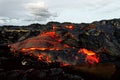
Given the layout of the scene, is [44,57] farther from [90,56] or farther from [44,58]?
[90,56]

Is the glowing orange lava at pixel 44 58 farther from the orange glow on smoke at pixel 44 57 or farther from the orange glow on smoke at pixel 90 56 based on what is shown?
the orange glow on smoke at pixel 90 56

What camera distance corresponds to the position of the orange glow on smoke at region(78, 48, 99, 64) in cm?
1812

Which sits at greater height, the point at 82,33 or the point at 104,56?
the point at 82,33

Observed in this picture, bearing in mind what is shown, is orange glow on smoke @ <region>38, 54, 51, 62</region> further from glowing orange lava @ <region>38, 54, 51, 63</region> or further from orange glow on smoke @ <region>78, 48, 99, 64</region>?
orange glow on smoke @ <region>78, 48, 99, 64</region>

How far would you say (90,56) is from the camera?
61.4 ft

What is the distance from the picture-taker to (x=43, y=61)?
61.5ft

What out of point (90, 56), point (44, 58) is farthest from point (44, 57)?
point (90, 56)

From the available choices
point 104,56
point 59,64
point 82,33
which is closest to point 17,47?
point 59,64

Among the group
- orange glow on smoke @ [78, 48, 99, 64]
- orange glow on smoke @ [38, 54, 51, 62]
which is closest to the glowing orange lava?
orange glow on smoke @ [38, 54, 51, 62]

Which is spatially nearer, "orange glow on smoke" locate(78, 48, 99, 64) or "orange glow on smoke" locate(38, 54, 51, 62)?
"orange glow on smoke" locate(78, 48, 99, 64)

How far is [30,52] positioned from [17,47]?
7.74ft

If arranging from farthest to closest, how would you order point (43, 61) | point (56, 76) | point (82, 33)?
point (82, 33) < point (43, 61) < point (56, 76)

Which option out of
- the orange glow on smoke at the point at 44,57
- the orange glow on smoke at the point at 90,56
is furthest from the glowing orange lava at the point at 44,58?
the orange glow on smoke at the point at 90,56

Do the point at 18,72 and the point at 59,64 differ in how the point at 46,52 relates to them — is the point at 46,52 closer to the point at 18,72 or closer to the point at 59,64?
the point at 59,64
